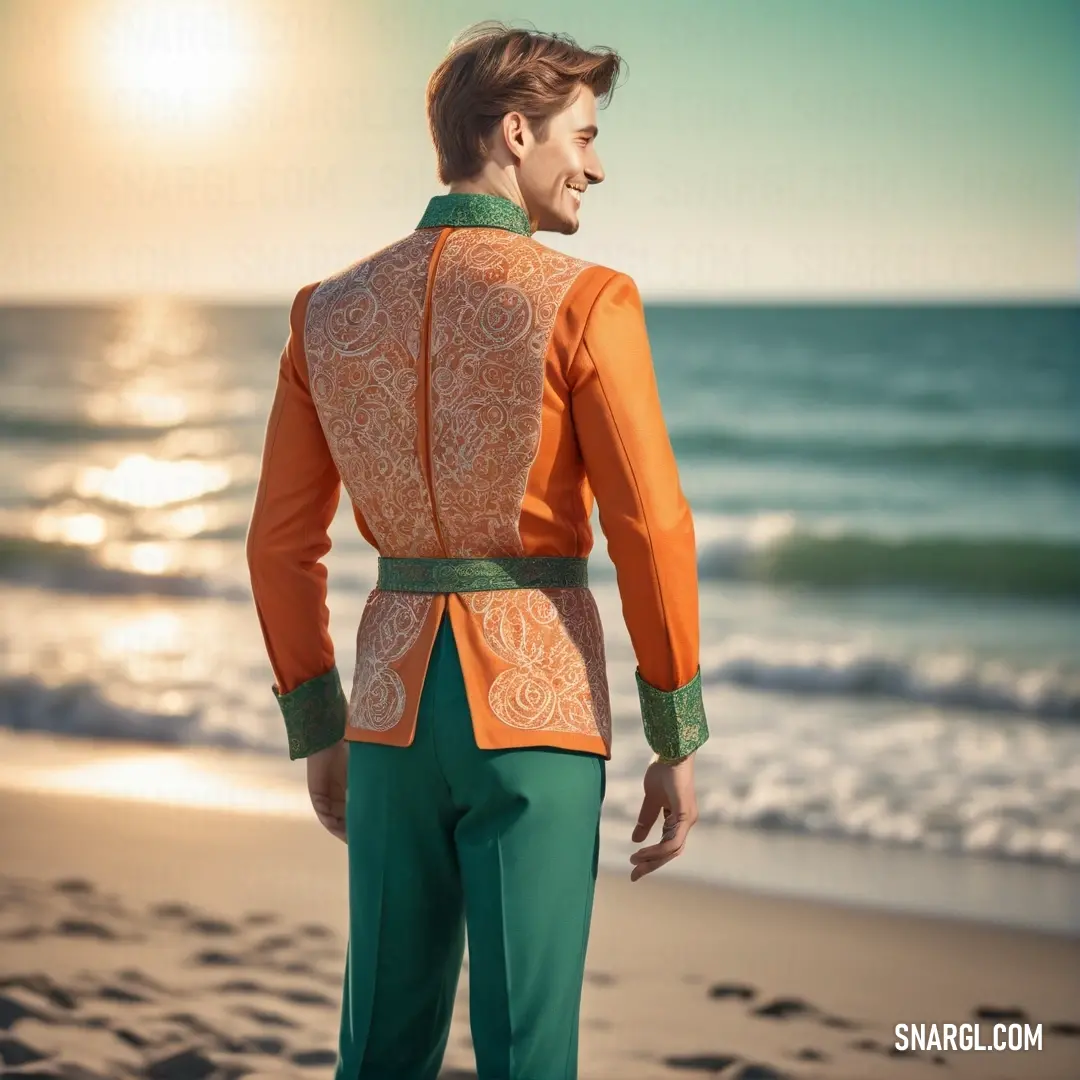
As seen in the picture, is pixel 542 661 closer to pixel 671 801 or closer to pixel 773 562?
pixel 671 801

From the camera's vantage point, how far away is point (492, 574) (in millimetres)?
1470

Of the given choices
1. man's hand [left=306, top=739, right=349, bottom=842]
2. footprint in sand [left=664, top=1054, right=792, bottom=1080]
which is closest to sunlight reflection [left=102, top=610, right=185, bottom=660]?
footprint in sand [left=664, top=1054, right=792, bottom=1080]

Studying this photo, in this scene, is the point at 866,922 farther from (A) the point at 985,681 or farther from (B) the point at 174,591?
(B) the point at 174,591

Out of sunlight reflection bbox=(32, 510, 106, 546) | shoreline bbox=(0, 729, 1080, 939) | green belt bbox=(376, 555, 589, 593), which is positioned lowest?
shoreline bbox=(0, 729, 1080, 939)

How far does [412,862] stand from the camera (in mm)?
1488

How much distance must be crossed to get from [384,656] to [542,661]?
0.54 ft


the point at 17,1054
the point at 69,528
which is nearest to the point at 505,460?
the point at 17,1054

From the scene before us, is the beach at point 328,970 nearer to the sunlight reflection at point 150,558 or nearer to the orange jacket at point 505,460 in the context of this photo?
the orange jacket at point 505,460

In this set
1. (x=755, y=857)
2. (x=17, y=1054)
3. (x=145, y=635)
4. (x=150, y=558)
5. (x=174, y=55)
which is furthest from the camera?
(x=150, y=558)

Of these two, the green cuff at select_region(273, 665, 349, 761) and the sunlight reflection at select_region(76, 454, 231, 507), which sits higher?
the sunlight reflection at select_region(76, 454, 231, 507)

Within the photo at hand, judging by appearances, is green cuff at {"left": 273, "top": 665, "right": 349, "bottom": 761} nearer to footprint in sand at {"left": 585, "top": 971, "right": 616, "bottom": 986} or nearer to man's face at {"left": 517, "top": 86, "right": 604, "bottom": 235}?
man's face at {"left": 517, "top": 86, "right": 604, "bottom": 235}

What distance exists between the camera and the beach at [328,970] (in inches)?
107

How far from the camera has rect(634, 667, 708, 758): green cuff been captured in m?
1.47

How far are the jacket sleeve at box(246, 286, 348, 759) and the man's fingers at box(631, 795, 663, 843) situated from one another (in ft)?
1.20
